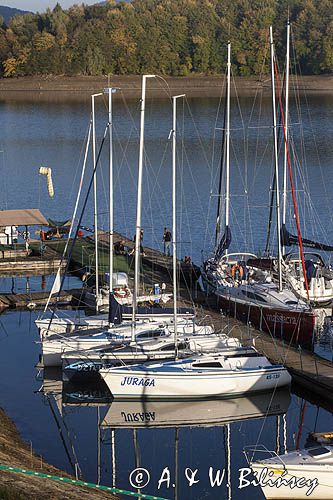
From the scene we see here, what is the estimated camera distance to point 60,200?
2847 inches

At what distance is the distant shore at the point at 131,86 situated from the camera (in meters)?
182

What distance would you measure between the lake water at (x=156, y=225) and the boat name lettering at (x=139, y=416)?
3cm

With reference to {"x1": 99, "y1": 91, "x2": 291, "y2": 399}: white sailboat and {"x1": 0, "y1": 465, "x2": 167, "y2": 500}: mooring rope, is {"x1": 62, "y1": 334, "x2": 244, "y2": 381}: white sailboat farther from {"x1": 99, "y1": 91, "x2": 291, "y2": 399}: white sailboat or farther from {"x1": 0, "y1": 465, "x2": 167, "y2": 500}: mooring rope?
{"x1": 0, "y1": 465, "x2": 167, "y2": 500}: mooring rope

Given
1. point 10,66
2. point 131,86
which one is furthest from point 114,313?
point 10,66

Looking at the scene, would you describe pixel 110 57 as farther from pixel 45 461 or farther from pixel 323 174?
pixel 45 461

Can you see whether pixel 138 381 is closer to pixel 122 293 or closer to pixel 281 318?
pixel 281 318

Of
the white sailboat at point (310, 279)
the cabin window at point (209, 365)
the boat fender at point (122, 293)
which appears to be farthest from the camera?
the white sailboat at point (310, 279)

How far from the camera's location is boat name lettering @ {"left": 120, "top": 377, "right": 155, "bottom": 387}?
3100 centimetres

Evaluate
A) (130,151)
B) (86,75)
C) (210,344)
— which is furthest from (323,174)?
(86,75)

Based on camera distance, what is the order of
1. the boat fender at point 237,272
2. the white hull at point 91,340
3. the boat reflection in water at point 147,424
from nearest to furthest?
the boat reflection in water at point 147,424 < the white hull at point 91,340 < the boat fender at point 237,272

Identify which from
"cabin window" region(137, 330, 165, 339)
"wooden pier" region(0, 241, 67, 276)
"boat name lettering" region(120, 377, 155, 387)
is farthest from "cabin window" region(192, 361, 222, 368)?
"wooden pier" region(0, 241, 67, 276)

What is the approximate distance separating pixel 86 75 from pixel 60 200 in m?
126

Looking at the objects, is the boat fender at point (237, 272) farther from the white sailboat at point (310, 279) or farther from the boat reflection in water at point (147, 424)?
the boat reflection in water at point (147, 424)

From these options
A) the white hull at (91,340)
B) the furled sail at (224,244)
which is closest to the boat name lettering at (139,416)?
the white hull at (91,340)
